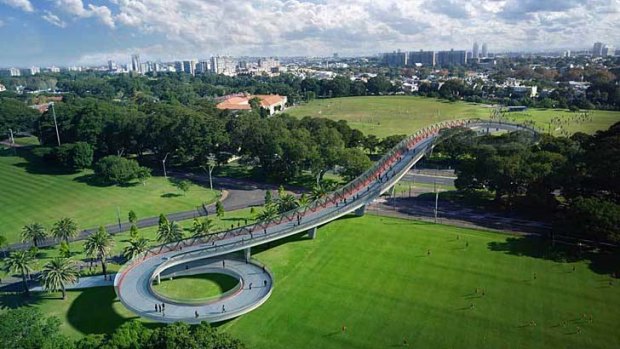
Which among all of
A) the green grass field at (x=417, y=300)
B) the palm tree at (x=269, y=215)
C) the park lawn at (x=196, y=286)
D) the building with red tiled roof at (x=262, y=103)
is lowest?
the park lawn at (x=196, y=286)

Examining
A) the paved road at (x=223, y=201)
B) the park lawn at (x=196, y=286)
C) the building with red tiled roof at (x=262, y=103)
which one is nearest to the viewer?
the park lawn at (x=196, y=286)

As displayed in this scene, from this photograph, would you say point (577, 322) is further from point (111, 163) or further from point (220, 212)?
point (111, 163)

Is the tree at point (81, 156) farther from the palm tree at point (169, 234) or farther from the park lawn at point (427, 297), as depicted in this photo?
the park lawn at point (427, 297)

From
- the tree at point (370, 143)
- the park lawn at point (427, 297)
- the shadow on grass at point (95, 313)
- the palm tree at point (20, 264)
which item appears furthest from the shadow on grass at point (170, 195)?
the tree at point (370, 143)

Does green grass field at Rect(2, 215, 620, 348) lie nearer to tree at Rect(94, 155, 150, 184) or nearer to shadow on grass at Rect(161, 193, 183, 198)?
shadow on grass at Rect(161, 193, 183, 198)

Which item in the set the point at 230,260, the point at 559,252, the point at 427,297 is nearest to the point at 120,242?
the point at 230,260

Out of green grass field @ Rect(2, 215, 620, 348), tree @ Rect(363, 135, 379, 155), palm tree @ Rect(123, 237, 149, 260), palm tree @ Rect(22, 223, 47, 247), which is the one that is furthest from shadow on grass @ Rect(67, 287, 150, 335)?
tree @ Rect(363, 135, 379, 155)
